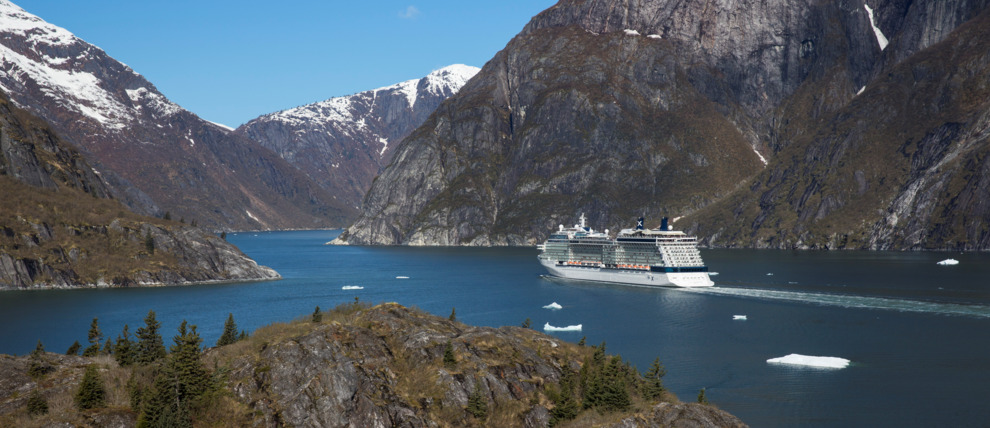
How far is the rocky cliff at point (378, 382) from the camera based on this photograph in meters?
44.2

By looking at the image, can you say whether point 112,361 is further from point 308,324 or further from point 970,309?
point 970,309

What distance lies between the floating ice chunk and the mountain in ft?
434

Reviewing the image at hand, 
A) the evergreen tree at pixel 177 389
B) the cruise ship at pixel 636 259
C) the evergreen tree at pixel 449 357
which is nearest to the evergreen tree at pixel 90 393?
the evergreen tree at pixel 177 389

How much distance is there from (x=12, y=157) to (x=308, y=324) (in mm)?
164710

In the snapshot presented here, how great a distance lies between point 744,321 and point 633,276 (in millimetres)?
59526

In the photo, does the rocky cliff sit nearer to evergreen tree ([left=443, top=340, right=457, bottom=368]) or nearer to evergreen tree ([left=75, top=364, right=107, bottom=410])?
evergreen tree ([left=443, top=340, right=457, bottom=368])

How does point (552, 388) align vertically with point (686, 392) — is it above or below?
above

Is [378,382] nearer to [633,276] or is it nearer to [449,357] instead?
[449,357]

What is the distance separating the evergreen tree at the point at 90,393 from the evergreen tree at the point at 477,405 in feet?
67.3

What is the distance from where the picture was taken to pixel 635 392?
5331 centimetres

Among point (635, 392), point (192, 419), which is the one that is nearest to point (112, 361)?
point (192, 419)

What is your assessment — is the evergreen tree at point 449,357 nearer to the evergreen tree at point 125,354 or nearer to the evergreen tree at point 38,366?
the evergreen tree at point 125,354

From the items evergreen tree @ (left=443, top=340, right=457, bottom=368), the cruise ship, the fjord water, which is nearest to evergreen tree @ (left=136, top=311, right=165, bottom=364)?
evergreen tree @ (left=443, top=340, right=457, bottom=368)

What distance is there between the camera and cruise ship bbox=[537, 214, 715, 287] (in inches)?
6531
